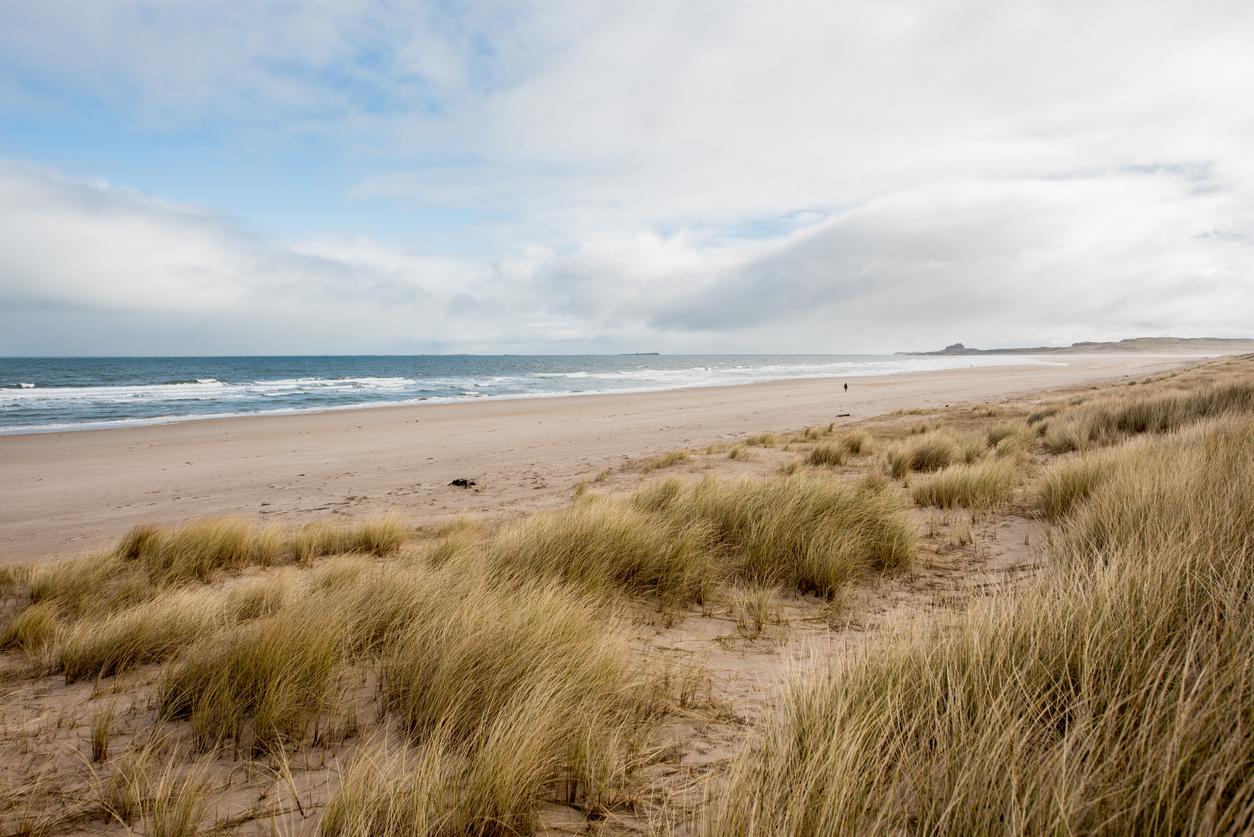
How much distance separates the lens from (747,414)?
22.2 metres

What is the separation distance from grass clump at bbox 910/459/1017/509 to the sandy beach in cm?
512

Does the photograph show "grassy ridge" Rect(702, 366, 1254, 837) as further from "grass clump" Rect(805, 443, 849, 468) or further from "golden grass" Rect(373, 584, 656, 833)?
"grass clump" Rect(805, 443, 849, 468)

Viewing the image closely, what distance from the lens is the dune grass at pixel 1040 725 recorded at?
57.2 inches

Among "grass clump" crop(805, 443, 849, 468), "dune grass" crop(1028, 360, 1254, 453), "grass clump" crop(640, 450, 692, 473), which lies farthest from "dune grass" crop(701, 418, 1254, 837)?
"grass clump" crop(640, 450, 692, 473)

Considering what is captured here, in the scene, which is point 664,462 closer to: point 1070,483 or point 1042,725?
point 1070,483

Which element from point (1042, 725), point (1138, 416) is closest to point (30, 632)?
point (1042, 725)

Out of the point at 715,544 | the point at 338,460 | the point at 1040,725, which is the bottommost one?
the point at 338,460

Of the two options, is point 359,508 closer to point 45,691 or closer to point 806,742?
point 45,691

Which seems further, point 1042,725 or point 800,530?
point 800,530

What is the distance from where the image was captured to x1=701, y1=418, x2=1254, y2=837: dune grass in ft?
4.77

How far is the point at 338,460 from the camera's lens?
1412cm

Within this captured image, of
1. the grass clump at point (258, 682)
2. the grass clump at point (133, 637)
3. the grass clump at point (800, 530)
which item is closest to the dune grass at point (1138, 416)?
the grass clump at point (800, 530)

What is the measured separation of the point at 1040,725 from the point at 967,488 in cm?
515

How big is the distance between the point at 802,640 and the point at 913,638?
1.04 meters
